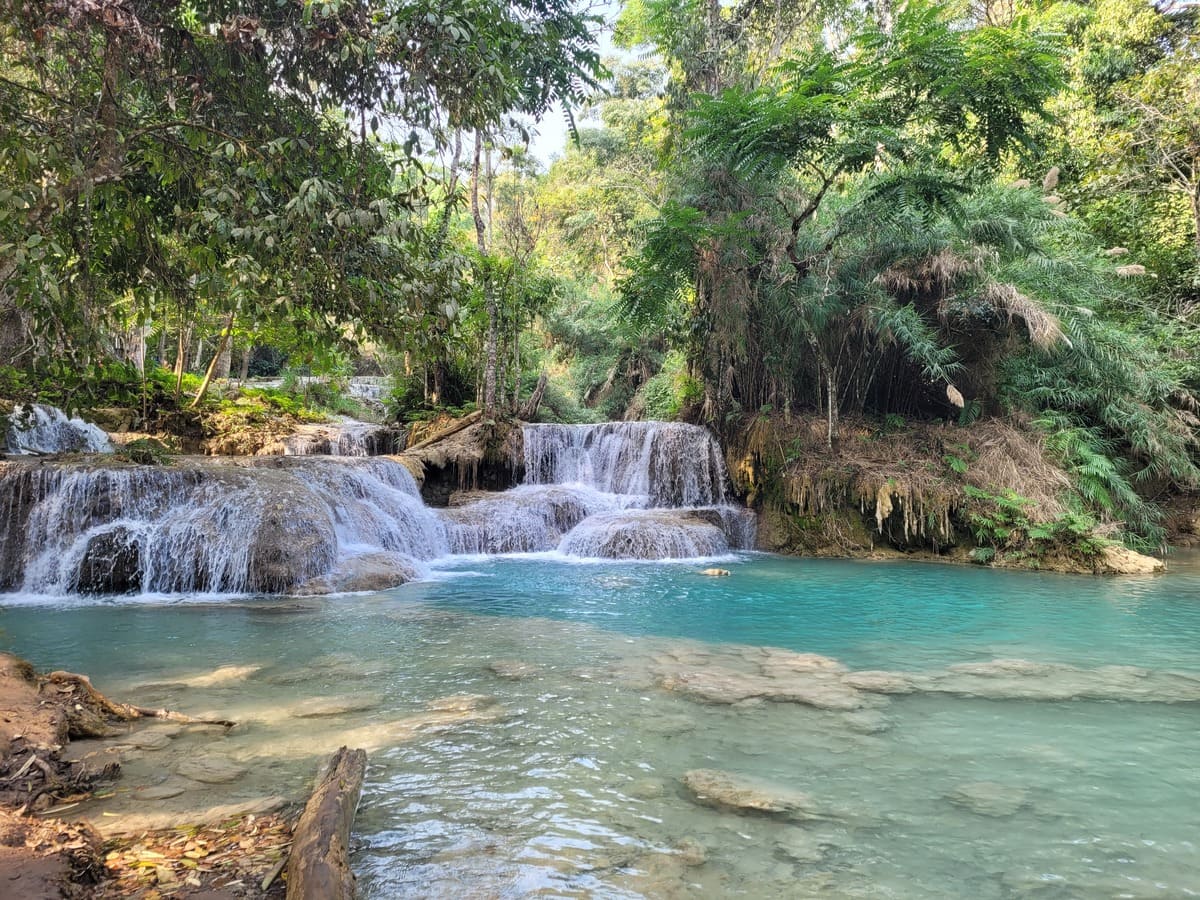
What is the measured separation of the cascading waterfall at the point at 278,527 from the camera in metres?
8.52

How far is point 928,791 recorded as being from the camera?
3273 millimetres

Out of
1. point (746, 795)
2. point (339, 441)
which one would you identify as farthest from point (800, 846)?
point (339, 441)

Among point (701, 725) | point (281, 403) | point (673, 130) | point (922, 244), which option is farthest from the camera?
point (281, 403)

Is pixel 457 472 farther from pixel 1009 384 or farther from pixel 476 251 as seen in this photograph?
pixel 1009 384

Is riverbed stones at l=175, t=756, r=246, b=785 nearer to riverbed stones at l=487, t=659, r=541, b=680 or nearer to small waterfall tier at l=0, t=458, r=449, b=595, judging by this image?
riverbed stones at l=487, t=659, r=541, b=680

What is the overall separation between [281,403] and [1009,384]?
16098 mm

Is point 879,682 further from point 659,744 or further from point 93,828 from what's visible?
point 93,828

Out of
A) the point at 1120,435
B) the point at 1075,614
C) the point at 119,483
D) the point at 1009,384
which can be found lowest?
the point at 1075,614

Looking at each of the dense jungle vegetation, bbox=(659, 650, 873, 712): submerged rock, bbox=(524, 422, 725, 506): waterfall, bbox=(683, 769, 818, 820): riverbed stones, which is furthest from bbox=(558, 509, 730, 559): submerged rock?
bbox=(683, 769, 818, 820): riverbed stones

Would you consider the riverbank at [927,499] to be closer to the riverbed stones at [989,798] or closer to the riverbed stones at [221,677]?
the riverbed stones at [989,798]

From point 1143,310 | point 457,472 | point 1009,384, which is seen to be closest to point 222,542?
point 457,472

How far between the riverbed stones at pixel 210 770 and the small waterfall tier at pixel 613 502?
28.5ft

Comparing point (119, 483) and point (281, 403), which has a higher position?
point (281, 403)

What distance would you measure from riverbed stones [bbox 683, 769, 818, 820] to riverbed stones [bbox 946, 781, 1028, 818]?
0.72m
